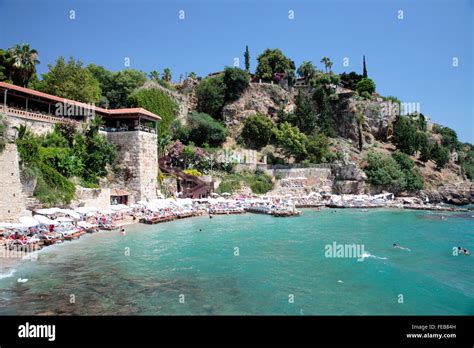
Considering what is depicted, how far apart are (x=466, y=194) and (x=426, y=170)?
684 centimetres

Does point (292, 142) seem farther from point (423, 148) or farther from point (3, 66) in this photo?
point (3, 66)

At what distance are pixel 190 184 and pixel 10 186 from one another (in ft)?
67.9

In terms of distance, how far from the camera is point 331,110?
59.0m

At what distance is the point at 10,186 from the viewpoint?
64.2 feet

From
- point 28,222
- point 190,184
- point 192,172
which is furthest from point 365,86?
point 28,222

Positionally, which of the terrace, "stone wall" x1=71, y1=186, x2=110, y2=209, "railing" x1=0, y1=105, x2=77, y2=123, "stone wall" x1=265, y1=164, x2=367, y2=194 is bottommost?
"stone wall" x1=71, y1=186, x2=110, y2=209

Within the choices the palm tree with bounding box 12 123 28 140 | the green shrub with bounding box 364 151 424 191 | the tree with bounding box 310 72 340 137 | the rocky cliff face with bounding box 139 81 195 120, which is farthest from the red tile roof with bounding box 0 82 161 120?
the tree with bounding box 310 72 340 137

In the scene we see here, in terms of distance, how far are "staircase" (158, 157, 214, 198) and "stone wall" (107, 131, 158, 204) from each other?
17.7 ft

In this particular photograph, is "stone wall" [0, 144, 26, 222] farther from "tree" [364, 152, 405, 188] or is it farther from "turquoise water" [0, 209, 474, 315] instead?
"tree" [364, 152, 405, 188]

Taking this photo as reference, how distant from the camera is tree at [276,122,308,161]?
48312 mm

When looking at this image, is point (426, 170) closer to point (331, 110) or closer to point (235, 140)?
point (331, 110)

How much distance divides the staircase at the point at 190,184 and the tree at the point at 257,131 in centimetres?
1456
